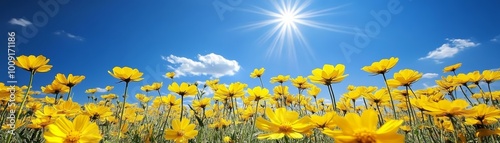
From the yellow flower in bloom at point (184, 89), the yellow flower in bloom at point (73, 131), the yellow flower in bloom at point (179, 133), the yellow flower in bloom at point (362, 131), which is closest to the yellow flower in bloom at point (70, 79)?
the yellow flower in bloom at point (184, 89)

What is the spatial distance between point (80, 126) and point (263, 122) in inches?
30.5

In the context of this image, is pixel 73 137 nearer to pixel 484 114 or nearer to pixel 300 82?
pixel 484 114

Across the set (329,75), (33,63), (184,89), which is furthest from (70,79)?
(329,75)

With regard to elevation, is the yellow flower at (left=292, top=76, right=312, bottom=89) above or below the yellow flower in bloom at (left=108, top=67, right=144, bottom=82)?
above

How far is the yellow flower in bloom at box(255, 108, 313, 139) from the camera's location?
1.26 meters

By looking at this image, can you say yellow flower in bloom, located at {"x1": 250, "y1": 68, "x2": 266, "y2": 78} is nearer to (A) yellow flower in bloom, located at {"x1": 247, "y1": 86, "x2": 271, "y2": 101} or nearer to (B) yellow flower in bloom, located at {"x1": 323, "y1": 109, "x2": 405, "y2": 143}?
(A) yellow flower in bloom, located at {"x1": 247, "y1": 86, "x2": 271, "y2": 101}

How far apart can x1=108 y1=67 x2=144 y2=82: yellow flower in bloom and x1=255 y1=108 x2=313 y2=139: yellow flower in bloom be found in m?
1.07

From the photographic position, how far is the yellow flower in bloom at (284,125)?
1.26m

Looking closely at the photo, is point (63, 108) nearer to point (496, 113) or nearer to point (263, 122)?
point (263, 122)

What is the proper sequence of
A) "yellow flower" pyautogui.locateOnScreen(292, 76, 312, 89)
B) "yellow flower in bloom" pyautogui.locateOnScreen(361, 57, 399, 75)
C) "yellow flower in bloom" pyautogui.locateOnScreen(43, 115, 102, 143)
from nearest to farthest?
"yellow flower in bloom" pyautogui.locateOnScreen(43, 115, 102, 143)
"yellow flower in bloom" pyautogui.locateOnScreen(361, 57, 399, 75)
"yellow flower" pyautogui.locateOnScreen(292, 76, 312, 89)

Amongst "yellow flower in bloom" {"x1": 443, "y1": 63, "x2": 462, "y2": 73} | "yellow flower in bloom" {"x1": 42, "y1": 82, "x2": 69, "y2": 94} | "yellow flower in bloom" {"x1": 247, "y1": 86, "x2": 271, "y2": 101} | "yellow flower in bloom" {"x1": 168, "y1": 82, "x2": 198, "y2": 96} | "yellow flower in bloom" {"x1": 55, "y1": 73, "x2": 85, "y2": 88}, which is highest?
"yellow flower in bloom" {"x1": 443, "y1": 63, "x2": 462, "y2": 73}

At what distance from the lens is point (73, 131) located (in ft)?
4.09

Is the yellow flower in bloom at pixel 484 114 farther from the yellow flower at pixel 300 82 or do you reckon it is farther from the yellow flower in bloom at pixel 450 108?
the yellow flower at pixel 300 82

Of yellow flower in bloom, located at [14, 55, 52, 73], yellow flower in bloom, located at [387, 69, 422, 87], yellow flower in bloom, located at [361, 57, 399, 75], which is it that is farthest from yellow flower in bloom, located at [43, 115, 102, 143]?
yellow flower in bloom, located at [387, 69, 422, 87]
